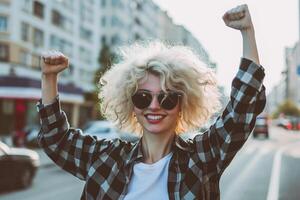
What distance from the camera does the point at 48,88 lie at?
2332 mm

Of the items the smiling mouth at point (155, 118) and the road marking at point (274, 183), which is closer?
the smiling mouth at point (155, 118)

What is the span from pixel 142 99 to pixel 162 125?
14 centimetres

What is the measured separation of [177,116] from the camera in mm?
2354

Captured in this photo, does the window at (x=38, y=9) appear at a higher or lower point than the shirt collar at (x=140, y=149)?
higher

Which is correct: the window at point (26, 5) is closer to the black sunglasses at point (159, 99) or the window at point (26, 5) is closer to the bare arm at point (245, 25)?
the black sunglasses at point (159, 99)

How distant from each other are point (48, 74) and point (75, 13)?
5071 centimetres

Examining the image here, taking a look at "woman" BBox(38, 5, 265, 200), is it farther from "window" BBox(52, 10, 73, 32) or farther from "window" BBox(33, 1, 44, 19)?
"window" BBox(52, 10, 73, 32)

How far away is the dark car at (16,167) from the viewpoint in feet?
34.4

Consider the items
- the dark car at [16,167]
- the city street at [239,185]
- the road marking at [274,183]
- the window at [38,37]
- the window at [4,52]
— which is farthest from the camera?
the window at [38,37]

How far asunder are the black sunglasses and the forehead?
23mm

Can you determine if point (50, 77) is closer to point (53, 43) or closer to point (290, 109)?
point (53, 43)

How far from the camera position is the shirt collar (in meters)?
2.22

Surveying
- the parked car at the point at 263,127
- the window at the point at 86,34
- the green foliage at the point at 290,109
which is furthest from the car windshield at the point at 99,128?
the green foliage at the point at 290,109

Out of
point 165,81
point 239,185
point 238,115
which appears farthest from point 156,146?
point 239,185
